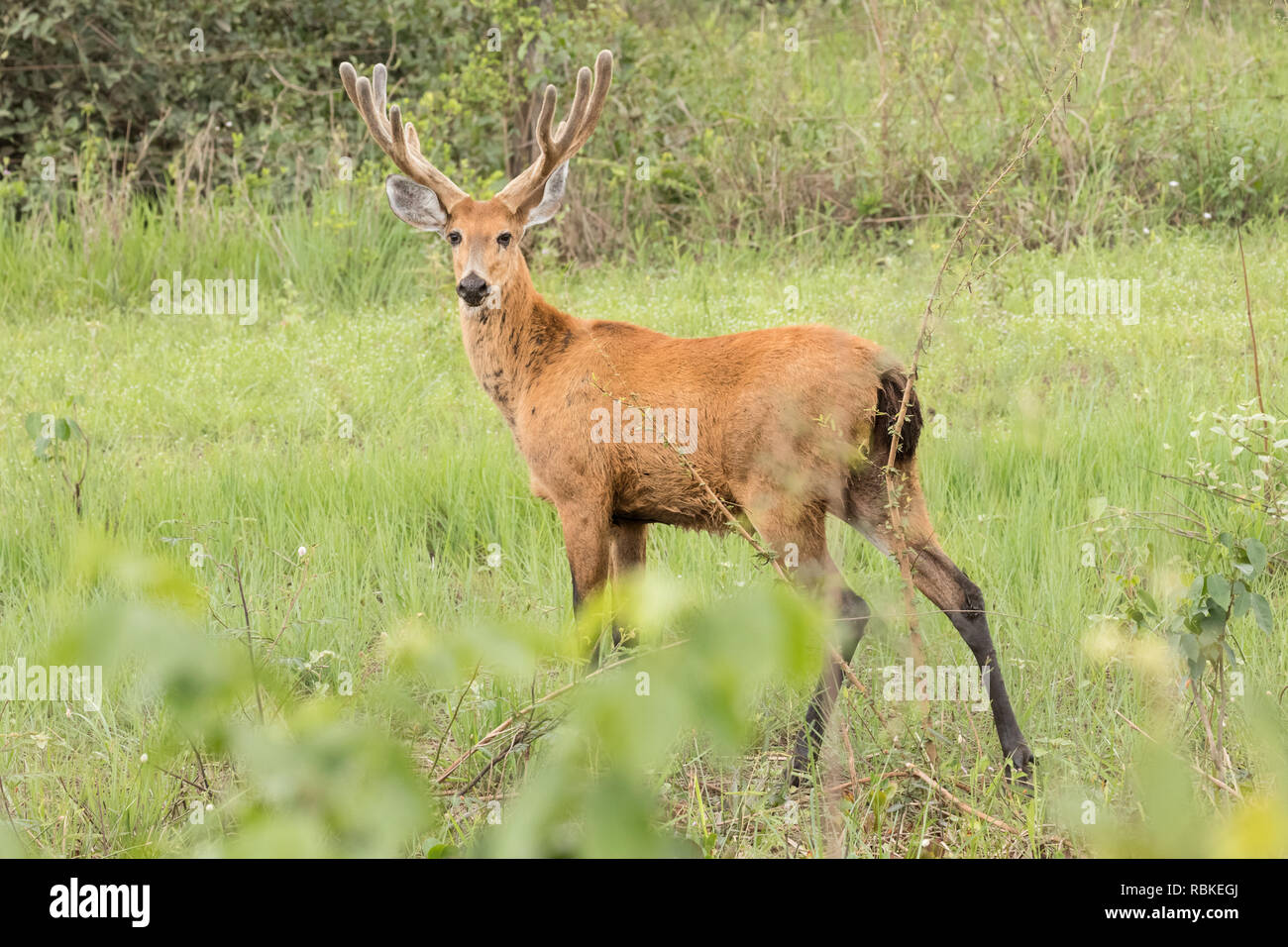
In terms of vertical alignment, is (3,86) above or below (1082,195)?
above

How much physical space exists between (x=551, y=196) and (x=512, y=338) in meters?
0.64

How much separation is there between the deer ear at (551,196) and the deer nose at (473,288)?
0.47m

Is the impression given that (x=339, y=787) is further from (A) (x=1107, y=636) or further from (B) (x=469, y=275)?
(B) (x=469, y=275)

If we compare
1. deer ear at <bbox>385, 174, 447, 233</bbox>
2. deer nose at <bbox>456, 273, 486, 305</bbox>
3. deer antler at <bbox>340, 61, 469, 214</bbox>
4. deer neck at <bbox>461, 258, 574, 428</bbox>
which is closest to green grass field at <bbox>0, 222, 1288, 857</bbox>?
deer neck at <bbox>461, 258, 574, 428</bbox>

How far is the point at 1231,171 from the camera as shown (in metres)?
9.09

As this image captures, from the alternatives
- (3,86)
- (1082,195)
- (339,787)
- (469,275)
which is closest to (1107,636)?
(469,275)

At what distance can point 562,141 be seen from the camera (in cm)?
522

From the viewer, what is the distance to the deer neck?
496 centimetres

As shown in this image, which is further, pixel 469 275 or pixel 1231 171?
pixel 1231 171

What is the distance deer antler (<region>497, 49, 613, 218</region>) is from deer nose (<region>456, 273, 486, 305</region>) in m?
0.44

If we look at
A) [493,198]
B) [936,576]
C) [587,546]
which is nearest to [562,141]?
[493,198]

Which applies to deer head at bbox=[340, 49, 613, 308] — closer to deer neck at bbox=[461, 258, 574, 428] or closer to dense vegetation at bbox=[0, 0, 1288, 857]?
deer neck at bbox=[461, 258, 574, 428]

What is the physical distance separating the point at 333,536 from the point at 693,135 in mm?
5679

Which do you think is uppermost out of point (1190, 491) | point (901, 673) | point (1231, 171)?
point (1231, 171)
